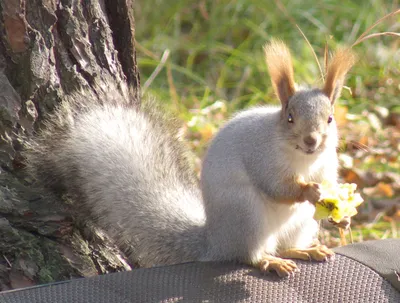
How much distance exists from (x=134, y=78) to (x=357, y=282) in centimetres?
69

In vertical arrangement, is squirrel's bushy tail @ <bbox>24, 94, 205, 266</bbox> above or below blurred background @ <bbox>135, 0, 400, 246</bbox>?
below

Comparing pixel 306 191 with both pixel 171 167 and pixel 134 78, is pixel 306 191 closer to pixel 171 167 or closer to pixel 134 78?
pixel 171 167

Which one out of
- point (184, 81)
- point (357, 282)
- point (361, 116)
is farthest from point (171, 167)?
point (184, 81)

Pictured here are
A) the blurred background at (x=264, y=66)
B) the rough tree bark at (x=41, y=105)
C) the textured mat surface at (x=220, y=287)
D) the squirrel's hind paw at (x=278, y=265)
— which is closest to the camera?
the textured mat surface at (x=220, y=287)

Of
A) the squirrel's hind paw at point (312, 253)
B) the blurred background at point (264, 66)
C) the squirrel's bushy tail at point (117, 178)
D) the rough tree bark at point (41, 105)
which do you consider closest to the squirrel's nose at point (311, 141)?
the squirrel's hind paw at point (312, 253)

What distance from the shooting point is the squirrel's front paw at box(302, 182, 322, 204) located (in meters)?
1.36

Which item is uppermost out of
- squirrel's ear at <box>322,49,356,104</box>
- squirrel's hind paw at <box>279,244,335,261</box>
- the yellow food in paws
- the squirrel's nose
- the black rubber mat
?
squirrel's ear at <box>322,49,356,104</box>

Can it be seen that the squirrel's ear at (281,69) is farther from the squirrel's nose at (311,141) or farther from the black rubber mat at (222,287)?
the black rubber mat at (222,287)

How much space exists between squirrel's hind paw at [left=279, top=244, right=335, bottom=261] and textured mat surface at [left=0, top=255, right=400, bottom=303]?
0.7 inches

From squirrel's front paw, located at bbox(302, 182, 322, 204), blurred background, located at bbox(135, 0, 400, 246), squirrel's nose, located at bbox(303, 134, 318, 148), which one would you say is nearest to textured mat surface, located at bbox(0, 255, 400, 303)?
squirrel's front paw, located at bbox(302, 182, 322, 204)

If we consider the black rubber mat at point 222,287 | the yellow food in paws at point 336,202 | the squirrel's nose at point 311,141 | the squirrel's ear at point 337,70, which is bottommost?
the black rubber mat at point 222,287

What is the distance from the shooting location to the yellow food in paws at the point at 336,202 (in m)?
1.36

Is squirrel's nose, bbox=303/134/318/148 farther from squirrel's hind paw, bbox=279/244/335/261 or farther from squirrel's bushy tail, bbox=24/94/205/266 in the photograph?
squirrel's bushy tail, bbox=24/94/205/266

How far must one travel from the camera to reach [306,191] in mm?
1376
